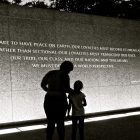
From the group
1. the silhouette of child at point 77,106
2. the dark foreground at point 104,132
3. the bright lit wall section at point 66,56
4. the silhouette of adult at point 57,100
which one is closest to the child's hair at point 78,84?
the silhouette of child at point 77,106

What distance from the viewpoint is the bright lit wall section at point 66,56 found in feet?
30.8

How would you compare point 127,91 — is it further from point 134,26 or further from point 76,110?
point 76,110

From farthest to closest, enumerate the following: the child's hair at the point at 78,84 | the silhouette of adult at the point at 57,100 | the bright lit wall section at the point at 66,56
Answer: the bright lit wall section at the point at 66,56, the child's hair at the point at 78,84, the silhouette of adult at the point at 57,100

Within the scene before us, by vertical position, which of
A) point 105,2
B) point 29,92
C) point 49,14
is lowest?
point 29,92

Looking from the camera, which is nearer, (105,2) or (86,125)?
(86,125)

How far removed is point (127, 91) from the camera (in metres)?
12.0

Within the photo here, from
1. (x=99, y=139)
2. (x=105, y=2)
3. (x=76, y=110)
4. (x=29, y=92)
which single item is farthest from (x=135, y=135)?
(x=105, y=2)

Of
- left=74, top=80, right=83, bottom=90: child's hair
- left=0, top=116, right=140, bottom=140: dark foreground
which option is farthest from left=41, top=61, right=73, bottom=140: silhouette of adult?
left=0, top=116, right=140, bottom=140: dark foreground

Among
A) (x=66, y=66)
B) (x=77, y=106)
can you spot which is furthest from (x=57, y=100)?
(x=77, y=106)

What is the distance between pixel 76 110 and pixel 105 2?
69.2ft

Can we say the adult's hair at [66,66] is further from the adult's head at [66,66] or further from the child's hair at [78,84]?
the child's hair at [78,84]

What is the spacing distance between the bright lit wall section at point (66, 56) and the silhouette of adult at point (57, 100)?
370 cm

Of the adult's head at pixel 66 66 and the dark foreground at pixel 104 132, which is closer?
the adult's head at pixel 66 66

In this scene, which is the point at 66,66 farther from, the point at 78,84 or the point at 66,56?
the point at 66,56
